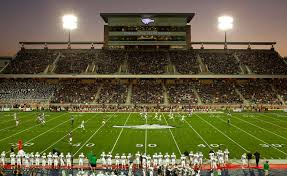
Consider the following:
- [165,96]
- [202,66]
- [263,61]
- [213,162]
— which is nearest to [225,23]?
[202,66]

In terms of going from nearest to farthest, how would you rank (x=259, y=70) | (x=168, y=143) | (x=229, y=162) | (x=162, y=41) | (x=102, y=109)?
(x=229, y=162)
(x=168, y=143)
(x=102, y=109)
(x=259, y=70)
(x=162, y=41)

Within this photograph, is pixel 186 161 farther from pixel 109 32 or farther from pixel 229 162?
pixel 109 32

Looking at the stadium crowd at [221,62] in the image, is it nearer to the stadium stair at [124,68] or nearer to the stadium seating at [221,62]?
the stadium seating at [221,62]

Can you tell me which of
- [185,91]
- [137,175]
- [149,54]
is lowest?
[137,175]

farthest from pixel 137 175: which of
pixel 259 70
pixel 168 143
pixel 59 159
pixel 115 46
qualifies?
pixel 115 46

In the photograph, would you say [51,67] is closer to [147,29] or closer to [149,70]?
[149,70]

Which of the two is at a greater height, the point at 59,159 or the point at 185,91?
the point at 185,91

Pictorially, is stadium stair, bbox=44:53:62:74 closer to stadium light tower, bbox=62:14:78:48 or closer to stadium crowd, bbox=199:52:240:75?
stadium light tower, bbox=62:14:78:48

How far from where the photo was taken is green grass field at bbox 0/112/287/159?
21.6 metres

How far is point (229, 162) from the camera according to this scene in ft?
60.6

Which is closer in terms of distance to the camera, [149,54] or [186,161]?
[186,161]

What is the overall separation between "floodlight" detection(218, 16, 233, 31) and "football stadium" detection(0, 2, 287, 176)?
0.16m

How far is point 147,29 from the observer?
64.3m

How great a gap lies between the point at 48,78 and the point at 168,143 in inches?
1667
